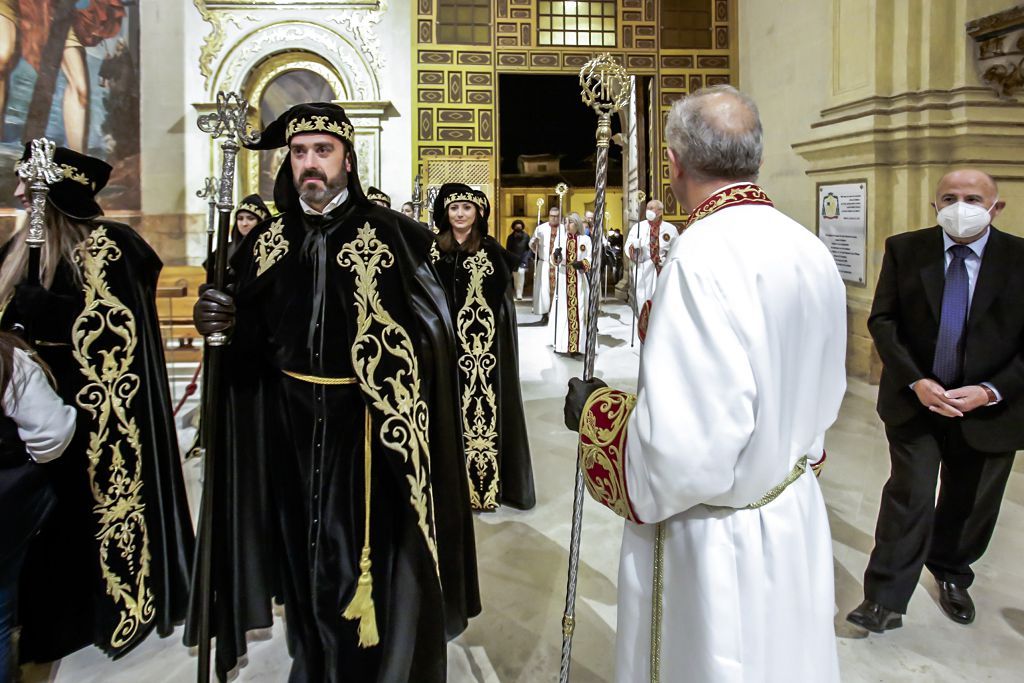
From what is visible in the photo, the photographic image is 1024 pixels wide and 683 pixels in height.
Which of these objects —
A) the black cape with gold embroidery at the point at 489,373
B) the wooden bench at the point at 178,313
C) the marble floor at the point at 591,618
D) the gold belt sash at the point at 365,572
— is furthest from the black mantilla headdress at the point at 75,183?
the wooden bench at the point at 178,313

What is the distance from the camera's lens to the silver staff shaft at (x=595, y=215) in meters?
2.22

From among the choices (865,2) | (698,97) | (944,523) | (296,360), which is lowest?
(944,523)

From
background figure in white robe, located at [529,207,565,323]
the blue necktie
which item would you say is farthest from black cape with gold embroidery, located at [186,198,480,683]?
background figure in white robe, located at [529,207,565,323]

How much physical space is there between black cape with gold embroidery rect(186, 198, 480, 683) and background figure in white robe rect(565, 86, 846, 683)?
819 millimetres

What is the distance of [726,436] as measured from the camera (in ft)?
4.77

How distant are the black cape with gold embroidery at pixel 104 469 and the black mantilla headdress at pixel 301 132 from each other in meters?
0.84

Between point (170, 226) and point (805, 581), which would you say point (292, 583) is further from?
point (170, 226)

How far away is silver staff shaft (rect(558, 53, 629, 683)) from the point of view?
2.22 m

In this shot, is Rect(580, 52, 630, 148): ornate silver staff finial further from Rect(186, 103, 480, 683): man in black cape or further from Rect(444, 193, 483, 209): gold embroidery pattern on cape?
Rect(444, 193, 483, 209): gold embroidery pattern on cape

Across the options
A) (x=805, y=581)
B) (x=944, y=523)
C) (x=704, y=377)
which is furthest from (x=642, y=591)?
(x=944, y=523)

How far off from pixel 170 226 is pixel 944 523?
38.6 ft

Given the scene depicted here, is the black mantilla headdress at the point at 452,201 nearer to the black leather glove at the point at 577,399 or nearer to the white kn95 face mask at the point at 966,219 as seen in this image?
the white kn95 face mask at the point at 966,219

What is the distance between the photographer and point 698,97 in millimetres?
1620

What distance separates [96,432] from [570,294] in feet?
25.9
